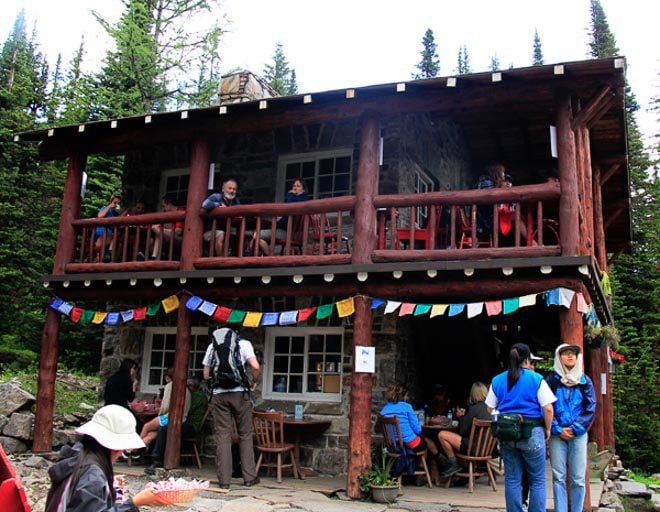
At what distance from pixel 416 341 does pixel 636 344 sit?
1384cm

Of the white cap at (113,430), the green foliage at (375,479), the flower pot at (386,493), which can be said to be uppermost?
the white cap at (113,430)

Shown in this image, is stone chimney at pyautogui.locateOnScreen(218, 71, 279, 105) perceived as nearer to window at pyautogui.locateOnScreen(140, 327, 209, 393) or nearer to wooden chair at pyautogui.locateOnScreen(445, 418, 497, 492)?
window at pyautogui.locateOnScreen(140, 327, 209, 393)

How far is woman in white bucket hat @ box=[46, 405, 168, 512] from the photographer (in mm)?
3182

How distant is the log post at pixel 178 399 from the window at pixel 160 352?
1.97 metres

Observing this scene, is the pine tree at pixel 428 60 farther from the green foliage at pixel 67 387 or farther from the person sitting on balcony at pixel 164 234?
the person sitting on balcony at pixel 164 234

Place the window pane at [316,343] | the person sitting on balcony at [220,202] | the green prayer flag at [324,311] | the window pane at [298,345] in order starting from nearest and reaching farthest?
1. the green prayer flag at [324,311]
2. the person sitting on balcony at [220,202]
3. the window pane at [316,343]
4. the window pane at [298,345]

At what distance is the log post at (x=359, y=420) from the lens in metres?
8.27

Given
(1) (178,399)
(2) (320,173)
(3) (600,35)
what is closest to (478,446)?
(1) (178,399)

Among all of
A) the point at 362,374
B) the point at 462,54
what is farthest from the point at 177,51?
the point at 462,54

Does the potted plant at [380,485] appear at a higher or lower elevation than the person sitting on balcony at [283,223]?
lower

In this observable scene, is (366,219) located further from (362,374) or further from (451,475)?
(451,475)

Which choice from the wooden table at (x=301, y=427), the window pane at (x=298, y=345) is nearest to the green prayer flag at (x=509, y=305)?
the wooden table at (x=301, y=427)

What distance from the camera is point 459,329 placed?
1177cm

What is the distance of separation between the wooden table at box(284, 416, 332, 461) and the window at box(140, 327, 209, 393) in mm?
2480
